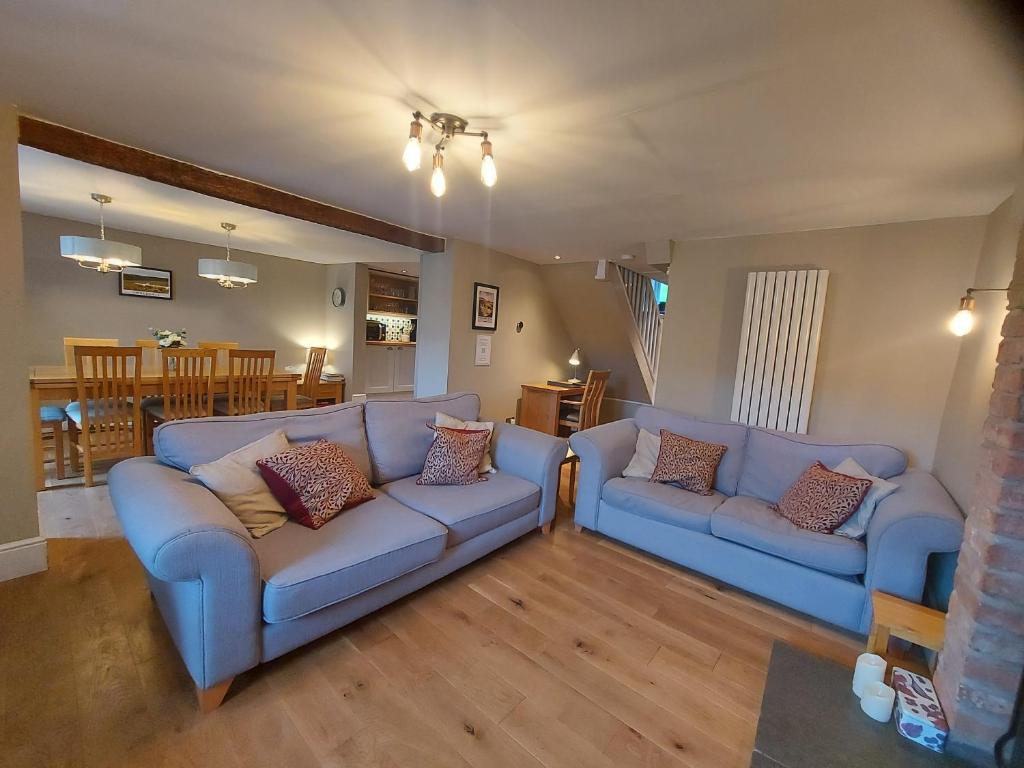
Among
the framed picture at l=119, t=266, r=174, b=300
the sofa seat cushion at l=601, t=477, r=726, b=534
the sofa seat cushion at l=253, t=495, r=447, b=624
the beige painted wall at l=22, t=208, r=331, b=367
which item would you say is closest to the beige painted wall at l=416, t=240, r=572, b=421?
the sofa seat cushion at l=601, t=477, r=726, b=534

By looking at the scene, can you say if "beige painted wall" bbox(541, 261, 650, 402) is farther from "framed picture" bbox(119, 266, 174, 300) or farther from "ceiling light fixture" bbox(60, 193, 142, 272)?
"framed picture" bbox(119, 266, 174, 300)

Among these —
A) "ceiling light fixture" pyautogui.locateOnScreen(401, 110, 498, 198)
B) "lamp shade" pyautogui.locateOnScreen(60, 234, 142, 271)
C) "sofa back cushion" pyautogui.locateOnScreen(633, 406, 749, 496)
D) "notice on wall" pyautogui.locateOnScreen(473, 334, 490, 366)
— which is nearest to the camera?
"ceiling light fixture" pyautogui.locateOnScreen(401, 110, 498, 198)

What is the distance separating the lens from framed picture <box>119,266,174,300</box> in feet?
15.4

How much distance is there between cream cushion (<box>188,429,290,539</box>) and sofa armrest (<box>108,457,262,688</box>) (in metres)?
0.23

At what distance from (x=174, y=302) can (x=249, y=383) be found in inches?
94.2

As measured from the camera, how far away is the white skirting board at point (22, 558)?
200 cm

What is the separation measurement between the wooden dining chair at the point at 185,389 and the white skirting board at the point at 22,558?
1.44 meters

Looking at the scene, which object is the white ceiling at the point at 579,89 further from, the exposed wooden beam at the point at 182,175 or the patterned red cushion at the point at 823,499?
the patterned red cushion at the point at 823,499

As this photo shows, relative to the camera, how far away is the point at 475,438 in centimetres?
259

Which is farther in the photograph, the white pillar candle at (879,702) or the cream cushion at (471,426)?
the cream cushion at (471,426)

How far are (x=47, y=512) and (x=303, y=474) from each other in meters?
2.19

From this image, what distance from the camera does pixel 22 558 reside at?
2041 millimetres

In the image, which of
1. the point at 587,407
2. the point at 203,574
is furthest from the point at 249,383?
the point at 587,407

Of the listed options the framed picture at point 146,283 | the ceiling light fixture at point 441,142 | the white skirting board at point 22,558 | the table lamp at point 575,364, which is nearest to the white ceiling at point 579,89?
the ceiling light fixture at point 441,142
